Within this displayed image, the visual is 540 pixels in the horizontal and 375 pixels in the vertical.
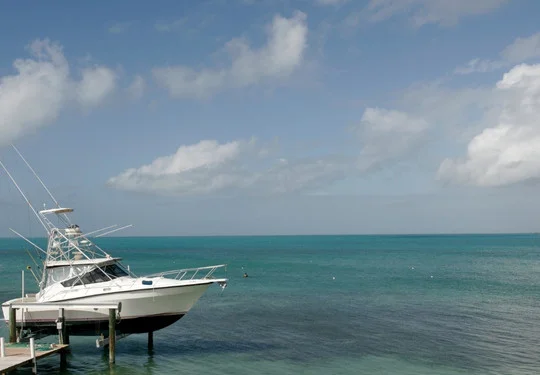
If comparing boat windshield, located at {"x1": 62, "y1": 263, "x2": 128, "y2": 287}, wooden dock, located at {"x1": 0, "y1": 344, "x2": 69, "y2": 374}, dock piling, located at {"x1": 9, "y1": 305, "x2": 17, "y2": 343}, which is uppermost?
boat windshield, located at {"x1": 62, "y1": 263, "x2": 128, "y2": 287}

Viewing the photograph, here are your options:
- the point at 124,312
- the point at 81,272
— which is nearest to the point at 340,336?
the point at 124,312

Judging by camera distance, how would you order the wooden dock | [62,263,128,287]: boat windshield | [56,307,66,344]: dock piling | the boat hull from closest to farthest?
the wooden dock, [56,307,66,344]: dock piling, the boat hull, [62,263,128,287]: boat windshield

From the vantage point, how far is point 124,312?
25.6 meters

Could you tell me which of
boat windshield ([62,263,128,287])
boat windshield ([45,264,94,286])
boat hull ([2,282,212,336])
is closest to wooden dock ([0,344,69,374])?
boat hull ([2,282,212,336])

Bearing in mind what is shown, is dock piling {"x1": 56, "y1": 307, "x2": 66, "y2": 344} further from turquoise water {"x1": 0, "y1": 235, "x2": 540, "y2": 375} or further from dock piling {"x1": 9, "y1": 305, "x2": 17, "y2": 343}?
dock piling {"x1": 9, "y1": 305, "x2": 17, "y2": 343}

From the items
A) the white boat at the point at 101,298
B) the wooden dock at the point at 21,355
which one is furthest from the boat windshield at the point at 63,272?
the wooden dock at the point at 21,355

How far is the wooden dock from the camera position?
20.5 meters

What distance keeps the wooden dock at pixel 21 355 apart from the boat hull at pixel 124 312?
77.9 inches

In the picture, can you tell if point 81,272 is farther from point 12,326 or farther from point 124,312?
point 12,326

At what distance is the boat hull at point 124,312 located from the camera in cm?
2550

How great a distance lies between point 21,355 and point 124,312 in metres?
4.99

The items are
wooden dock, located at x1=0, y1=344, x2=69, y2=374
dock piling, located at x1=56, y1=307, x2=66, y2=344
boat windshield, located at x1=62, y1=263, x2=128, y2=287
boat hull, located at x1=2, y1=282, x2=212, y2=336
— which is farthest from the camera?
boat windshield, located at x1=62, y1=263, x2=128, y2=287

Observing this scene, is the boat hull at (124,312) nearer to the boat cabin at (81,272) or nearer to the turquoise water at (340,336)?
the boat cabin at (81,272)

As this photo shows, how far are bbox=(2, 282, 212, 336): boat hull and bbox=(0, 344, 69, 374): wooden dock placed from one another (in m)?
1.98
